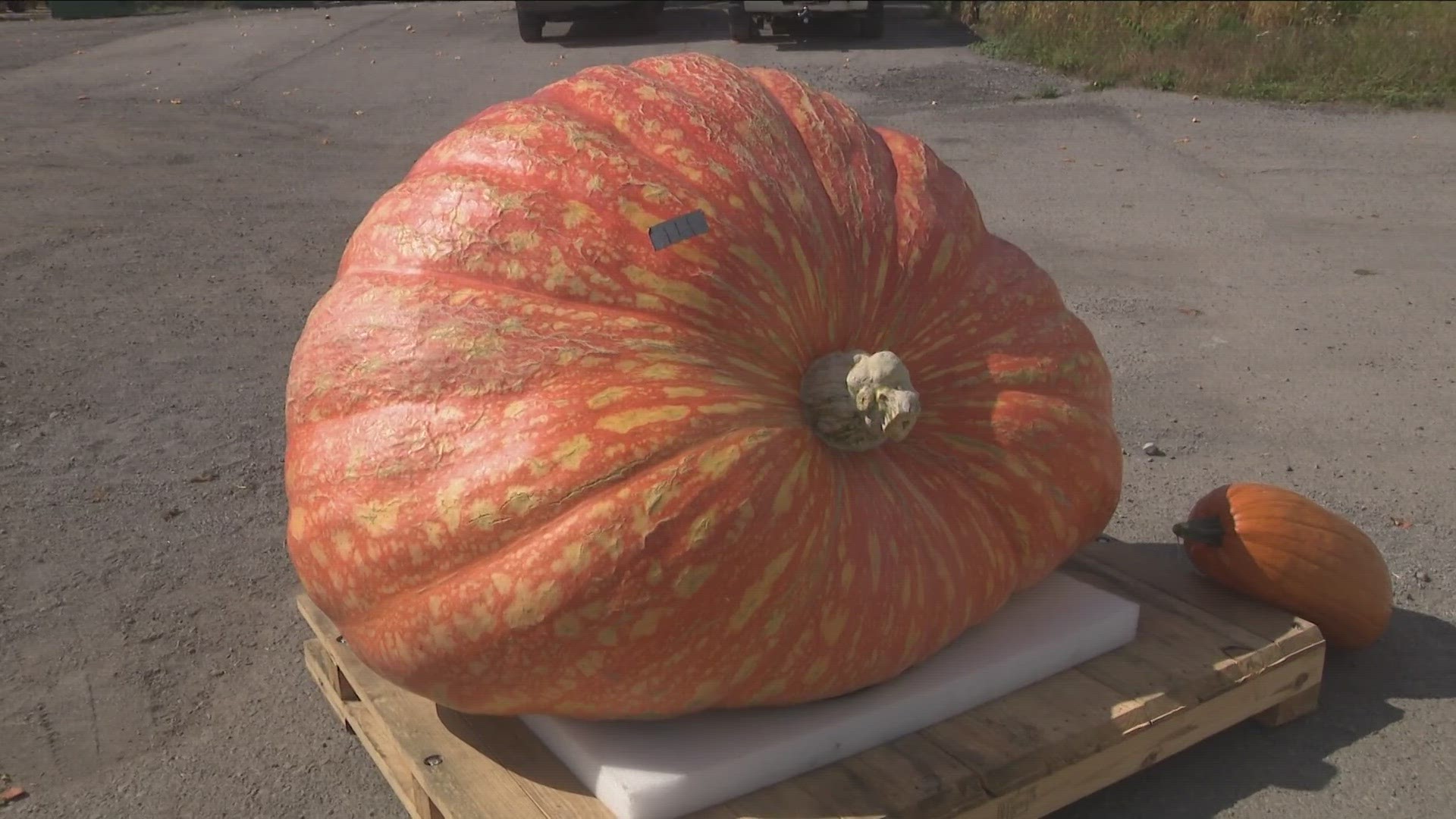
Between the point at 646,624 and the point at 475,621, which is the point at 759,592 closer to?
the point at 646,624

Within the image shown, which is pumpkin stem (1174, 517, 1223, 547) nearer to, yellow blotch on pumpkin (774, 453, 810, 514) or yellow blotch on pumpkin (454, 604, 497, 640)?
yellow blotch on pumpkin (774, 453, 810, 514)

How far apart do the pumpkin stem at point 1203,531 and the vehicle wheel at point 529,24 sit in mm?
13235

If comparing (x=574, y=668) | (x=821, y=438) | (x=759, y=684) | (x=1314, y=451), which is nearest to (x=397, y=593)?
(x=574, y=668)

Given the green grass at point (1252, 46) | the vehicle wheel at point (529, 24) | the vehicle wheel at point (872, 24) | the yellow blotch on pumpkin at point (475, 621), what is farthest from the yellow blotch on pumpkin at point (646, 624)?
the vehicle wheel at point (529, 24)

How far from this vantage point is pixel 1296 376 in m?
5.23

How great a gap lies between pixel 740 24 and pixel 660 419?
12.5 metres

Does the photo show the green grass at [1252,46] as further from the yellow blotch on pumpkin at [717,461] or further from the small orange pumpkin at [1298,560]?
the yellow blotch on pumpkin at [717,461]

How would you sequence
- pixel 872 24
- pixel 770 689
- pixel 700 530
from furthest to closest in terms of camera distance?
pixel 872 24 < pixel 770 689 < pixel 700 530

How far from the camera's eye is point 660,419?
88.0 inches

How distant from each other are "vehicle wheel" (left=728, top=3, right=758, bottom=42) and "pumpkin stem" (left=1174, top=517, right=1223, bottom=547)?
1150 centimetres

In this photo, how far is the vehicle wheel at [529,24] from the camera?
15.1m

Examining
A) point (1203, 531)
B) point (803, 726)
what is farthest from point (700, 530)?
point (1203, 531)

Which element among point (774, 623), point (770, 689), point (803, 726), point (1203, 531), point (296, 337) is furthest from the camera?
point (296, 337)

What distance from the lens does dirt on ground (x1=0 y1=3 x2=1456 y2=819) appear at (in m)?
3.13
